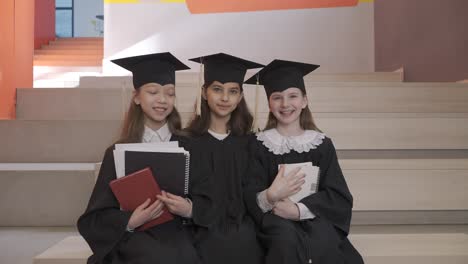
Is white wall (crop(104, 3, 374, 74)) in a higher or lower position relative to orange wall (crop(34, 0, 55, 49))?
lower

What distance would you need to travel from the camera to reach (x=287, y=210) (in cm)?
185

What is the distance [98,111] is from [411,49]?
285cm

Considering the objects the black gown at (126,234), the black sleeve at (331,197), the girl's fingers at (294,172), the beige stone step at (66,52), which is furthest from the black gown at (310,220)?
the beige stone step at (66,52)

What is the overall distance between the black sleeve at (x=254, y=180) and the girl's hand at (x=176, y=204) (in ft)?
0.87

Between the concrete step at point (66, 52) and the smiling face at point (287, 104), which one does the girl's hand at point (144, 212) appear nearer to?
the smiling face at point (287, 104)

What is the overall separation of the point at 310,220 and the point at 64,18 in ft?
45.9

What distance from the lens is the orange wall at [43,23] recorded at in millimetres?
9344

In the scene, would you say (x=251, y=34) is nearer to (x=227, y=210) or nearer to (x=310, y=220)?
(x=227, y=210)

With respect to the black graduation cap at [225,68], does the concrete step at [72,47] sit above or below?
above

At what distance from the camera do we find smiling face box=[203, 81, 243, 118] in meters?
2.09

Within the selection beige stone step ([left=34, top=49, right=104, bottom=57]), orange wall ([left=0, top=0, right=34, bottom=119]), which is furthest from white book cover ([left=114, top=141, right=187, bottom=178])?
beige stone step ([left=34, top=49, right=104, bottom=57])

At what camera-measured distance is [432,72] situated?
12.8 feet

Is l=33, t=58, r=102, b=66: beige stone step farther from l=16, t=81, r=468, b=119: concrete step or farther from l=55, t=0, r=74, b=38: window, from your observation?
l=55, t=0, r=74, b=38: window

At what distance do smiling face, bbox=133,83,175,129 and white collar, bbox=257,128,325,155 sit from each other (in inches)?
16.5
